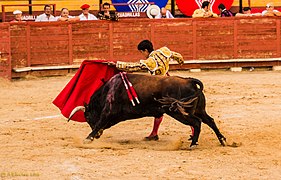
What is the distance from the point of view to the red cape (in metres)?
8.26

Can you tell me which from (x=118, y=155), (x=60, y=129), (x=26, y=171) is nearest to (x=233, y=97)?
(x=60, y=129)

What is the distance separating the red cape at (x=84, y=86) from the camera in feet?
27.1

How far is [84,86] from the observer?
27.4 ft

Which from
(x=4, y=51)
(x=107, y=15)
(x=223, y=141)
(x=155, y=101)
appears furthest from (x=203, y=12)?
(x=155, y=101)

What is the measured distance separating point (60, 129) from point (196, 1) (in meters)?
7.70

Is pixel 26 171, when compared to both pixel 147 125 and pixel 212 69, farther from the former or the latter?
pixel 212 69

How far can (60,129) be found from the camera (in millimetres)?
9008

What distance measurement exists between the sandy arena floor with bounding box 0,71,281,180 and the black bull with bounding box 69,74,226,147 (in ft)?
0.81

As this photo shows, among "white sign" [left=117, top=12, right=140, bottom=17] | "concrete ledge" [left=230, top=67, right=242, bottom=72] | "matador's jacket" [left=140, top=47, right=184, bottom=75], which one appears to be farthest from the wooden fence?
"matador's jacket" [left=140, top=47, right=184, bottom=75]

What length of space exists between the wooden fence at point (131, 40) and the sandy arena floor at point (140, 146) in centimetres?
205

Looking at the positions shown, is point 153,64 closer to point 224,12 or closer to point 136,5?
point 136,5

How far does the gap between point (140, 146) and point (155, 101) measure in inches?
19.9

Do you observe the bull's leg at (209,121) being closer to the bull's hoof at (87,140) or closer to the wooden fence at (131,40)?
the bull's hoof at (87,140)

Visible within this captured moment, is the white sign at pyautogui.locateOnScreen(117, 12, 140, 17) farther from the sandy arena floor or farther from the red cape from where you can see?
the red cape
